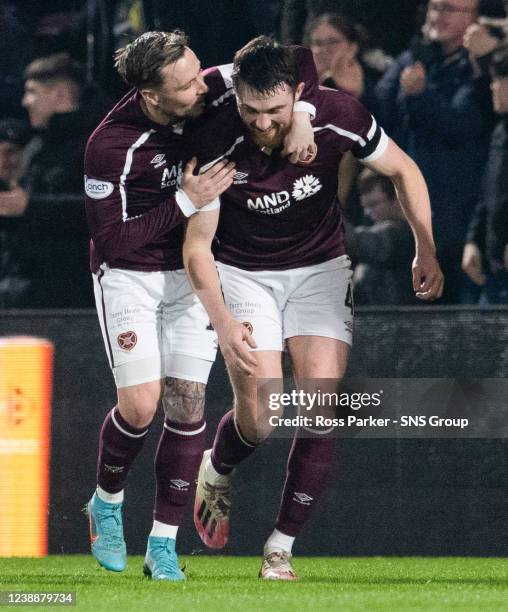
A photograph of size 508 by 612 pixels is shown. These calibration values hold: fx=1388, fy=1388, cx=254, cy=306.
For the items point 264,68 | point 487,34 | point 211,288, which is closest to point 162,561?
point 211,288

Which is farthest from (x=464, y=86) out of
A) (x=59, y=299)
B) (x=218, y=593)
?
(x=218, y=593)

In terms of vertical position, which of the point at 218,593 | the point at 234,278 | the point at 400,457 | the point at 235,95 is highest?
the point at 235,95

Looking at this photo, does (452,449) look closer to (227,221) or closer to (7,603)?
(227,221)

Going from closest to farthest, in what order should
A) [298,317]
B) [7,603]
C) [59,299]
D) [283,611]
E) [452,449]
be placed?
[283,611]
[7,603]
[298,317]
[452,449]
[59,299]

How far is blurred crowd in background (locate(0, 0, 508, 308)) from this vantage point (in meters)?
6.15

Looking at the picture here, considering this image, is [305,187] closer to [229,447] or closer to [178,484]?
[229,447]

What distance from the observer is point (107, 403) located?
6.11 metres

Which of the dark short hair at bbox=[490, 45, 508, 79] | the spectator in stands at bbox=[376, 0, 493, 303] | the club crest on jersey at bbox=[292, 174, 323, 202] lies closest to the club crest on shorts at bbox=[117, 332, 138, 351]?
the club crest on jersey at bbox=[292, 174, 323, 202]

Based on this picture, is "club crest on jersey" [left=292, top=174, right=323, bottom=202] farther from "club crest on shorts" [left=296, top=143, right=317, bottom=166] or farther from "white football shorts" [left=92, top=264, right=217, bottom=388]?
"white football shorts" [left=92, top=264, right=217, bottom=388]

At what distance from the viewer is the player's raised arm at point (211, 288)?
473cm

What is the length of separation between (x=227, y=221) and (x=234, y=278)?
8.5 inches

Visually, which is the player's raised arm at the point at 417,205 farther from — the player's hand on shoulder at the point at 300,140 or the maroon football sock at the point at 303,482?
the maroon football sock at the point at 303,482

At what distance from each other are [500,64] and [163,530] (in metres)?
2.68

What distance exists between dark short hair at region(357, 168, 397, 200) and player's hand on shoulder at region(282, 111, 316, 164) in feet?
5.15
